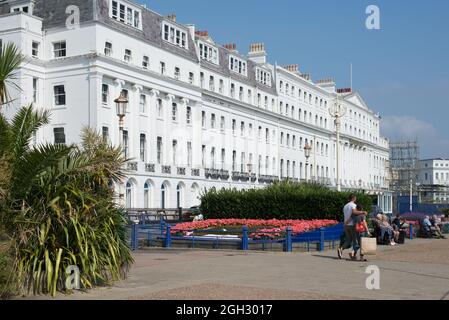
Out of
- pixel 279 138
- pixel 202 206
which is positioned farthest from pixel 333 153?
pixel 202 206

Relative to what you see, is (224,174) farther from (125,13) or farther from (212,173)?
(125,13)

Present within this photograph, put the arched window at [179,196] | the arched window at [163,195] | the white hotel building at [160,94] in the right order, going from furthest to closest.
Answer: the arched window at [179,196] → the arched window at [163,195] → the white hotel building at [160,94]

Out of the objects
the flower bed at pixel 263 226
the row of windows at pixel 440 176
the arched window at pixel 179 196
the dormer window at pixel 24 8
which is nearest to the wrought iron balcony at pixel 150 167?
the arched window at pixel 179 196

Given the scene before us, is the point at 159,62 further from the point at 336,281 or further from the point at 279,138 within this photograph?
the point at 336,281

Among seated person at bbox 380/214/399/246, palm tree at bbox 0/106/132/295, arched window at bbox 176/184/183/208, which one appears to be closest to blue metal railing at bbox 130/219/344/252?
seated person at bbox 380/214/399/246

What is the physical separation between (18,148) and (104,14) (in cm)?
3796

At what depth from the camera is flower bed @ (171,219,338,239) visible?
23672mm

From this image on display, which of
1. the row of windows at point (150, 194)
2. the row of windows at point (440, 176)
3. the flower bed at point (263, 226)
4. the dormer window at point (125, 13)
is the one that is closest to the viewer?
the flower bed at point (263, 226)

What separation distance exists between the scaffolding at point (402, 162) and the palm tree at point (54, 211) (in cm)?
12834

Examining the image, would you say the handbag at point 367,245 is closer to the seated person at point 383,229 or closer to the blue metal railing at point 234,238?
the blue metal railing at point 234,238

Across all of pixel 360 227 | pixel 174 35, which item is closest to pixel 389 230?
pixel 360 227

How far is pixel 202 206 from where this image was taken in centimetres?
3528

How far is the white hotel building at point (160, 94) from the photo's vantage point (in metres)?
47.2

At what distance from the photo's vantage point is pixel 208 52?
64.5 m
